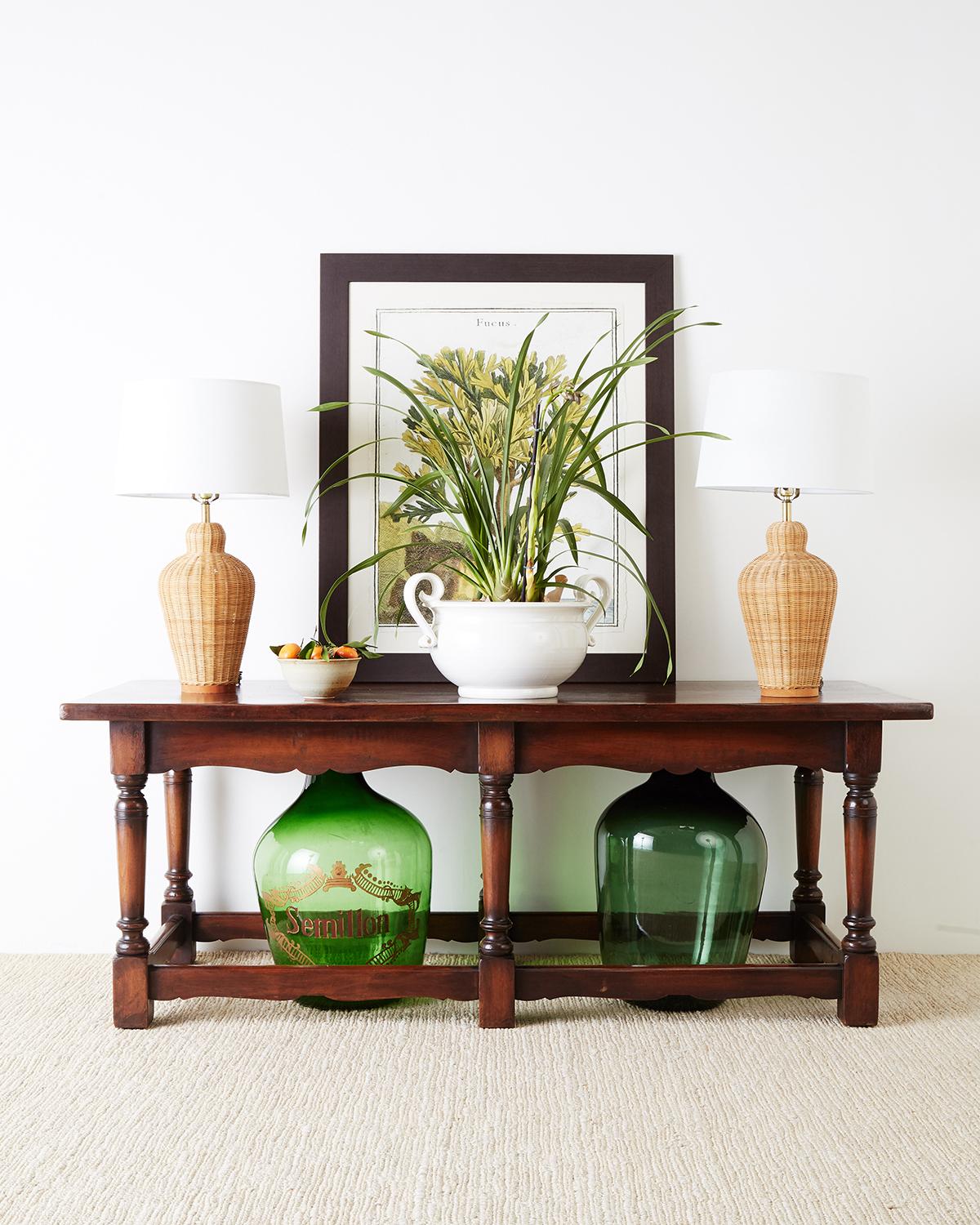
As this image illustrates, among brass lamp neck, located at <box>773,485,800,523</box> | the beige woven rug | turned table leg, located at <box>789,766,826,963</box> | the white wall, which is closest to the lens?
the beige woven rug

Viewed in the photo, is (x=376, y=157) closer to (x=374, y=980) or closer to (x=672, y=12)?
(x=672, y=12)

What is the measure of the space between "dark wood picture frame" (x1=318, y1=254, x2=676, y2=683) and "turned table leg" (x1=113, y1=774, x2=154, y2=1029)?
0.63 meters

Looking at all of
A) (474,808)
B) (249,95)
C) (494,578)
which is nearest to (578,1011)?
(474,808)

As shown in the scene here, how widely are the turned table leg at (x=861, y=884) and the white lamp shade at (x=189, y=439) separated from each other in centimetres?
130

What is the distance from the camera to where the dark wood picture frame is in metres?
2.52

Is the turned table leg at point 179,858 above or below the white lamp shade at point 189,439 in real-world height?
below

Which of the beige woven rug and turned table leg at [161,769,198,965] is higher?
turned table leg at [161,769,198,965]

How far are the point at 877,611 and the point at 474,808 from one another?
41.6 inches

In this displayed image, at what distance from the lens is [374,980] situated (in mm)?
2061

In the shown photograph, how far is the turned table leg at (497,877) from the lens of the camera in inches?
80.4

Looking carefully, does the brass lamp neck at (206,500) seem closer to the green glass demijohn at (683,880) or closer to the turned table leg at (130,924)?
the turned table leg at (130,924)

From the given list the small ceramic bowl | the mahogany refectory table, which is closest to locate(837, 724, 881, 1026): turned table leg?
the mahogany refectory table

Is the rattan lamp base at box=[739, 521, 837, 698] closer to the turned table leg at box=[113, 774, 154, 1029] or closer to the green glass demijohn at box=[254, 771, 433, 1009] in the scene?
the green glass demijohn at box=[254, 771, 433, 1009]

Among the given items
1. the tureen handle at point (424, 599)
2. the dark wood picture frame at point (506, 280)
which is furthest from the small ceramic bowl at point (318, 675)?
the dark wood picture frame at point (506, 280)
